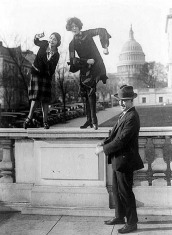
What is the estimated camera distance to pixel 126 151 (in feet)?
12.7

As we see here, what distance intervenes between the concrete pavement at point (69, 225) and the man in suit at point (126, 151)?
9.3 inches

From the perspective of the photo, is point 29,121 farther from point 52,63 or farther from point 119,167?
point 119,167

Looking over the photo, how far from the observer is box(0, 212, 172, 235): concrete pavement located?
13.1 feet

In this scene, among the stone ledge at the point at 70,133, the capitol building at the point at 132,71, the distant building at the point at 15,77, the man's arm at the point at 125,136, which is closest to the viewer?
the man's arm at the point at 125,136

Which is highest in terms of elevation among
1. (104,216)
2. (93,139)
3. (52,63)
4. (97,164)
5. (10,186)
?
(52,63)

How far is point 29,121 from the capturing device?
4988mm

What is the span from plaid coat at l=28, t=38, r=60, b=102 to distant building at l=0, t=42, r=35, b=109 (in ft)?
16.7

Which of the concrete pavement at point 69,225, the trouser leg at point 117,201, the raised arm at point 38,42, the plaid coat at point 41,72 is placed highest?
the raised arm at point 38,42

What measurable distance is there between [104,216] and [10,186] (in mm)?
1422

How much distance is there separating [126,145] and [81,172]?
3.50 feet

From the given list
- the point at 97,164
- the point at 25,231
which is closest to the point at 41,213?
the point at 25,231

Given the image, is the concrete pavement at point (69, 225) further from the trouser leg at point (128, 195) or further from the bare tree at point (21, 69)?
the bare tree at point (21, 69)

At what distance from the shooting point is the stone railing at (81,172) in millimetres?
4559

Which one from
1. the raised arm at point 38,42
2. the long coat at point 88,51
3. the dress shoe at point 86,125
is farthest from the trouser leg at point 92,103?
the raised arm at point 38,42
